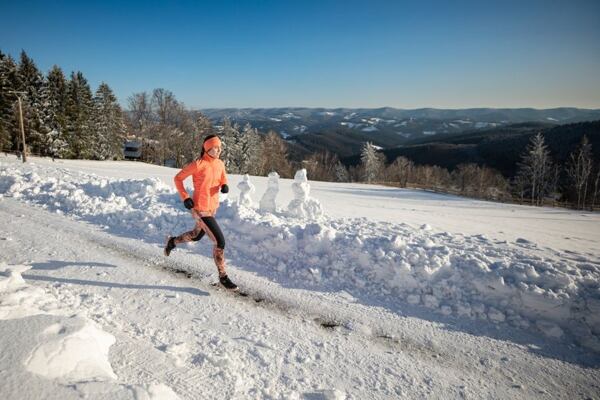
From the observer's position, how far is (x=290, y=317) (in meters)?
4.44

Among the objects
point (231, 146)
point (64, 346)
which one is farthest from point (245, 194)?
point (231, 146)

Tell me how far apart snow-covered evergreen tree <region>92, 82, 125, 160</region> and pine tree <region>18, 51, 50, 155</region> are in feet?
22.3

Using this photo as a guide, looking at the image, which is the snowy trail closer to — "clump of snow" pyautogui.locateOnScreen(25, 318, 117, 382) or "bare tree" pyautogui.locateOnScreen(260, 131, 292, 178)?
"clump of snow" pyautogui.locateOnScreen(25, 318, 117, 382)

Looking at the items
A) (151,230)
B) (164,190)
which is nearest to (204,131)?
(164,190)

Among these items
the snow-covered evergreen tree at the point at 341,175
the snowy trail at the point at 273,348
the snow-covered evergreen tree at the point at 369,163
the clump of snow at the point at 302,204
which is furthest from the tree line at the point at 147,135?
the snowy trail at the point at 273,348

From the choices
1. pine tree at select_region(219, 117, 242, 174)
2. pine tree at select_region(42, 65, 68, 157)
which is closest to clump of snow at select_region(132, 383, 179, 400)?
pine tree at select_region(219, 117, 242, 174)

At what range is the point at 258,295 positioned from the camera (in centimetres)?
504

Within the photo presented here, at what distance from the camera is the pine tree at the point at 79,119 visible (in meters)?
46.2

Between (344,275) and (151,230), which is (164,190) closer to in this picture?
(151,230)

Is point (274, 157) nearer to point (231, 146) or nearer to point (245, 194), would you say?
point (231, 146)

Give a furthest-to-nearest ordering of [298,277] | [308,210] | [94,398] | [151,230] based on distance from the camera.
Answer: [308,210] < [151,230] < [298,277] < [94,398]

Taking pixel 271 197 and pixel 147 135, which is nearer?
pixel 271 197

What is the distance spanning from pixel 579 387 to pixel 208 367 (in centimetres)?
401

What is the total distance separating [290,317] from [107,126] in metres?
57.7
